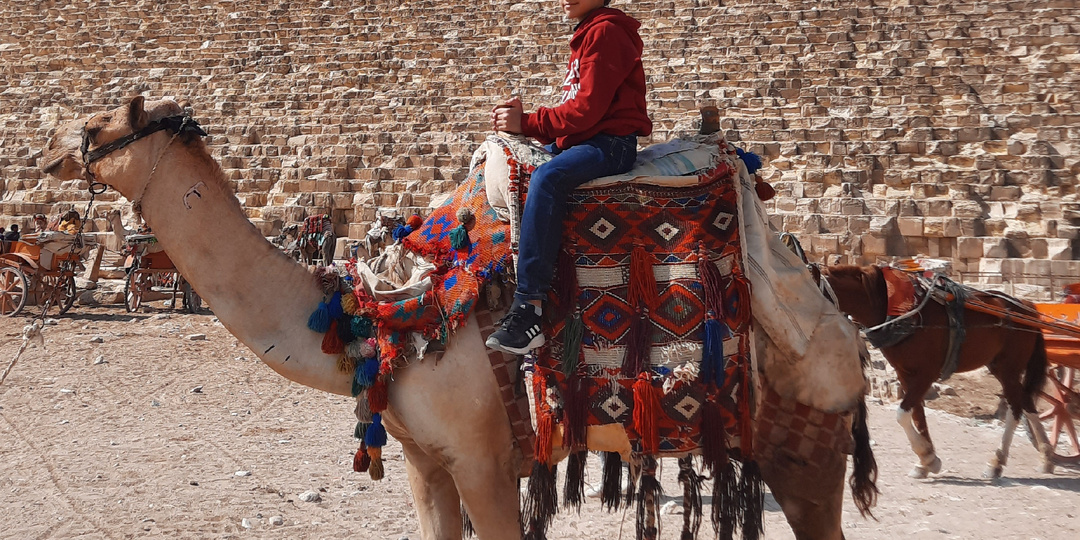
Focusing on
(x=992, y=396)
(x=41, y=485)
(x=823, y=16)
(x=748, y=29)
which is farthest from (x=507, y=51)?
(x=41, y=485)

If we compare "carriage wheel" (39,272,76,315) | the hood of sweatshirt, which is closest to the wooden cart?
the hood of sweatshirt

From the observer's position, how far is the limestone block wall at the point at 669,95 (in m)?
14.8

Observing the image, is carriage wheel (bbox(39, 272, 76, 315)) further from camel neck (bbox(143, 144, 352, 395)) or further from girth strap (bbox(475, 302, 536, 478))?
girth strap (bbox(475, 302, 536, 478))

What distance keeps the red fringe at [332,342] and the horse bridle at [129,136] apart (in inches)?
30.2

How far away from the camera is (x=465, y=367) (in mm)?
2584

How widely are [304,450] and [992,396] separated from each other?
6.87 meters

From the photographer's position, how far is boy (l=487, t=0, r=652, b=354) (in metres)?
2.49

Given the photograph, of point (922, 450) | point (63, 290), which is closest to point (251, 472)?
point (922, 450)

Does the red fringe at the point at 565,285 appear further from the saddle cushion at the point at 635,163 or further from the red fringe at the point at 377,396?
the red fringe at the point at 377,396

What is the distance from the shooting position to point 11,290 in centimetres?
1285

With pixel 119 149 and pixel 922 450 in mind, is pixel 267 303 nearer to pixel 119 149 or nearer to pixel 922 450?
pixel 119 149

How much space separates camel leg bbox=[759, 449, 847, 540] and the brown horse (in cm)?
321

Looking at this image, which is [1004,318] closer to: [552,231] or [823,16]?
[552,231]

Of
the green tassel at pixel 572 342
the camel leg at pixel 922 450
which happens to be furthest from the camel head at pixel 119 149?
the camel leg at pixel 922 450
